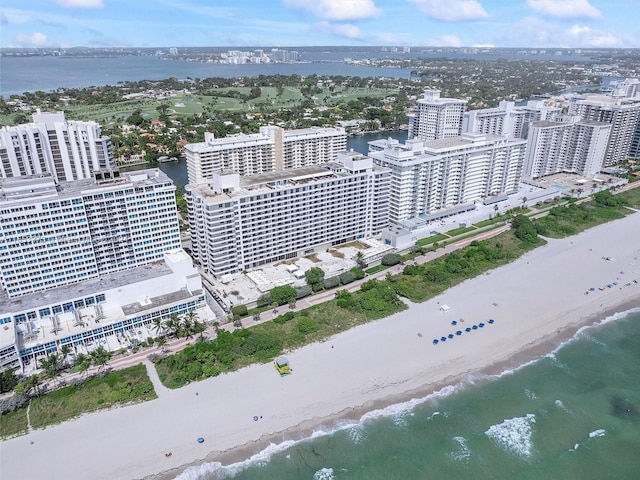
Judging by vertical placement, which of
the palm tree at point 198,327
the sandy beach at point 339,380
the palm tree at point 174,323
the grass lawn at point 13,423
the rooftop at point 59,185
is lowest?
the sandy beach at point 339,380

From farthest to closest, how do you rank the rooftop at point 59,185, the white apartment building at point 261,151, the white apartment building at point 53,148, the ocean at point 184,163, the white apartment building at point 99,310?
the ocean at point 184,163, the white apartment building at point 261,151, the white apartment building at point 53,148, the rooftop at point 59,185, the white apartment building at point 99,310

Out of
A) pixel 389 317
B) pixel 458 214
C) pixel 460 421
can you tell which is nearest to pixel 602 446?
pixel 460 421

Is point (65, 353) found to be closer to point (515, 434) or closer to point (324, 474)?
point (324, 474)

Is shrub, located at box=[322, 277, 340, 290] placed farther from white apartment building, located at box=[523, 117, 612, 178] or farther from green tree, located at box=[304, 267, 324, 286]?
white apartment building, located at box=[523, 117, 612, 178]

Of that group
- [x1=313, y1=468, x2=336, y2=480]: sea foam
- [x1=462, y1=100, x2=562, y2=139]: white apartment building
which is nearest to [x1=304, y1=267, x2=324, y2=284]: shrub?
[x1=313, y1=468, x2=336, y2=480]: sea foam

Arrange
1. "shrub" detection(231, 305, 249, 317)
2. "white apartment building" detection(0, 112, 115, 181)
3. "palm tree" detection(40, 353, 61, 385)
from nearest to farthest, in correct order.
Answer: "palm tree" detection(40, 353, 61, 385)
"shrub" detection(231, 305, 249, 317)
"white apartment building" detection(0, 112, 115, 181)

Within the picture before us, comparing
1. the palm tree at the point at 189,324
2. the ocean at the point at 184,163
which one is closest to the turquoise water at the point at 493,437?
the palm tree at the point at 189,324

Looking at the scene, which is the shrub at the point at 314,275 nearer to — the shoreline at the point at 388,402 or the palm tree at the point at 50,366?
the shoreline at the point at 388,402
